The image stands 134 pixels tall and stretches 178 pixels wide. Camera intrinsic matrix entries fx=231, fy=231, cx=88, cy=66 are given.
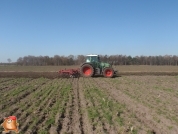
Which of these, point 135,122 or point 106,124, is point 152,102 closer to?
point 135,122

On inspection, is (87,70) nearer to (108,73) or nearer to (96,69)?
(96,69)

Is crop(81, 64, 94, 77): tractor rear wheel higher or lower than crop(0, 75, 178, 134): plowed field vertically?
higher

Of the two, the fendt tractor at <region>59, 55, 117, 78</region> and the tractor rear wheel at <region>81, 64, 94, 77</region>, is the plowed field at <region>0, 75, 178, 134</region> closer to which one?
the tractor rear wheel at <region>81, 64, 94, 77</region>

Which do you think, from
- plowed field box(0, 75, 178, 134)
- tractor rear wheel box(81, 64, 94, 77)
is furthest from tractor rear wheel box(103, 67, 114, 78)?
plowed field box(0, 75, 178, 134)

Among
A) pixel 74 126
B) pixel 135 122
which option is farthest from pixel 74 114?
pixel 135 122

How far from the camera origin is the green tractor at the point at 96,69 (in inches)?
961

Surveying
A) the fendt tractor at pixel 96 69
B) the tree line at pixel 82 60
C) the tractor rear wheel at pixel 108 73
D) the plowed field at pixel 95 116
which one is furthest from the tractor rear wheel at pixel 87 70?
the tree line at pixel 82 60

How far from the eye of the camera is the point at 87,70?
24656 mm

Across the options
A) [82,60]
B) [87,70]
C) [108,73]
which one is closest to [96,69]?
[87,70]

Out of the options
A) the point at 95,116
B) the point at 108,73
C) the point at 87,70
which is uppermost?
the point at 87,70

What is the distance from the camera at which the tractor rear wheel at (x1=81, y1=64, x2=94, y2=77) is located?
24.2 metres

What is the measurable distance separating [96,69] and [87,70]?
97 centimetres

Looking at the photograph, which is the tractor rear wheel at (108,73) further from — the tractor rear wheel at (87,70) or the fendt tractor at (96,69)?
the tractor rear wheel at (87,70)

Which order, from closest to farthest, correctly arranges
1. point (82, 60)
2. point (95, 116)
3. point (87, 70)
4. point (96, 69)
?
1. point (95, 116)
2. point (96, 69)
3. point (87, 70)
4. point (82, 60)
